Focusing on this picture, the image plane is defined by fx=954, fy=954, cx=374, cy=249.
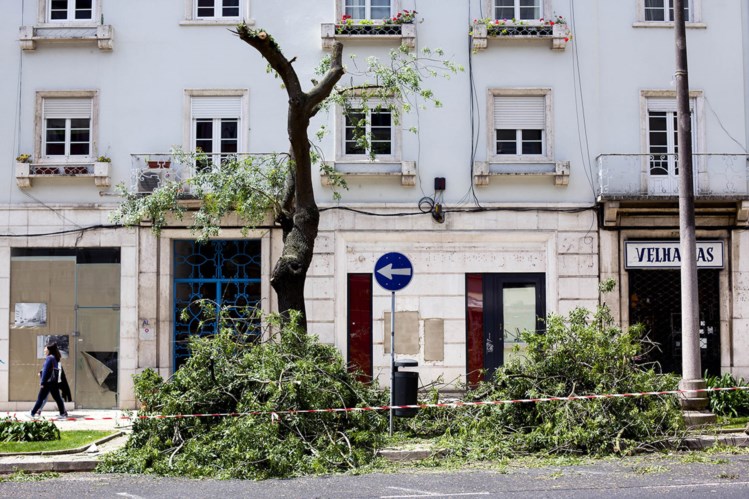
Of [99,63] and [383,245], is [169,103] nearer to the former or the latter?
[99,63]

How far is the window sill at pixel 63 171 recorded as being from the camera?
724 inches

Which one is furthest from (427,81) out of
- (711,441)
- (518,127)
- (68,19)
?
(711,441)

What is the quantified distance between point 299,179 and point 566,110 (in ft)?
21.3

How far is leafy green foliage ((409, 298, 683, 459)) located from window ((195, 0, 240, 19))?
9.43 metres

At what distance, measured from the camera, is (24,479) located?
1105cm

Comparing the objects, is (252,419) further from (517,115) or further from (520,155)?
(517,115)

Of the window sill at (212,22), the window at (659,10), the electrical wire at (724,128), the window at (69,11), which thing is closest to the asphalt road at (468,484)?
the electrical wire at (724,128)

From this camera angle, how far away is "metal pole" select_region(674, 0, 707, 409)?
46.5 feet

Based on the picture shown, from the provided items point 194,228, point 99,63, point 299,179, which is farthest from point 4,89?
point 299,179

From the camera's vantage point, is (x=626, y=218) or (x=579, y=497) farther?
(x=626, y=218)

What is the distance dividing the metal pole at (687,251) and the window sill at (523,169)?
12.9ft

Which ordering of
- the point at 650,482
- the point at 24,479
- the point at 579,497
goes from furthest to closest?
the point at 24,479 < the point at 650,482 < the point at 579,497

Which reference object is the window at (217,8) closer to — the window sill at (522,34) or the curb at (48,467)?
the window sill at (522,34)

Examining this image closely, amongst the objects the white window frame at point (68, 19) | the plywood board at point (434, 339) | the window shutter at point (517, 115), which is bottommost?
the plywood board at point (434, 339)
